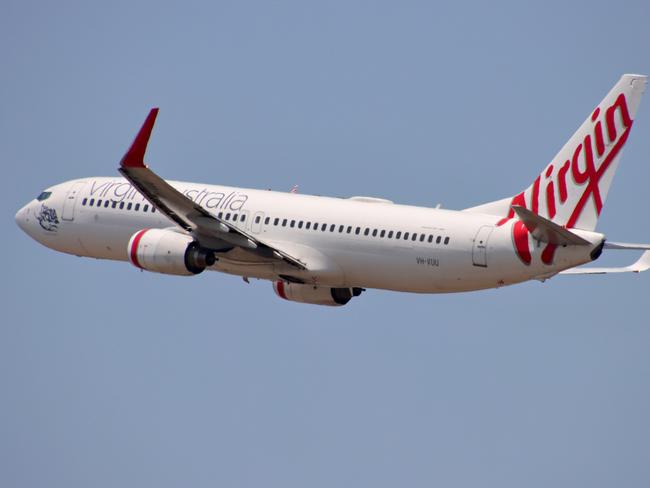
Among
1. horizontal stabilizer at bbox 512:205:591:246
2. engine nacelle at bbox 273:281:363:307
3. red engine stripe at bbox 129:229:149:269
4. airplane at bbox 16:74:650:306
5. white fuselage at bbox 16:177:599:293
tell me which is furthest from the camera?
engine nacelle at bbox 273:281:363:307

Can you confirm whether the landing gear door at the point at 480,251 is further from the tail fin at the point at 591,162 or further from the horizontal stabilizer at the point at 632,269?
the horizontal stabilizer at the point at 632,269

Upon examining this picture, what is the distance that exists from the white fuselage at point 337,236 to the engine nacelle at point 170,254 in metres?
1.06

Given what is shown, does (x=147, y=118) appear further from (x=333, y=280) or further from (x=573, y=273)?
(x=573, y=273)

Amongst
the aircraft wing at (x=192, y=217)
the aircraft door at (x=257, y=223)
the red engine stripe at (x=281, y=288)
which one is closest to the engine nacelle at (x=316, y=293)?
the red engine stripe at (x=281, y=288)

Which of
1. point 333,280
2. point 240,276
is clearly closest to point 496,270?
point 333,280

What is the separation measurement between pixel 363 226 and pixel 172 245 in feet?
25.0

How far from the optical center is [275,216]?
73.9 metres

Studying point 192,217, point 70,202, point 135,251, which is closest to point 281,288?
point 192,217

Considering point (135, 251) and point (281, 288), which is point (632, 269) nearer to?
point (281, 288)

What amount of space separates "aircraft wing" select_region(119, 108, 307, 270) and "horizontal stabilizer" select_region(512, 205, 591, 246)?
Result: 10019mm

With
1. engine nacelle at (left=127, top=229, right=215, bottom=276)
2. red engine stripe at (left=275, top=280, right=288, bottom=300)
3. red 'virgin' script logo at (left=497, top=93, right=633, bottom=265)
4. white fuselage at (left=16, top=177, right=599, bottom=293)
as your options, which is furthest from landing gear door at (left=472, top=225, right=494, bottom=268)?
engine nacelle at (left=127, top=229, right=215, bottom=276)

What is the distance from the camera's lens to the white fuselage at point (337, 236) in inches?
2692

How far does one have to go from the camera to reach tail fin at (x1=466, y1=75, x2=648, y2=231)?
67.9 m

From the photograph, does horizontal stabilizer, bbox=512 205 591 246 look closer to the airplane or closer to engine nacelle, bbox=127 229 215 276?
the airplane
